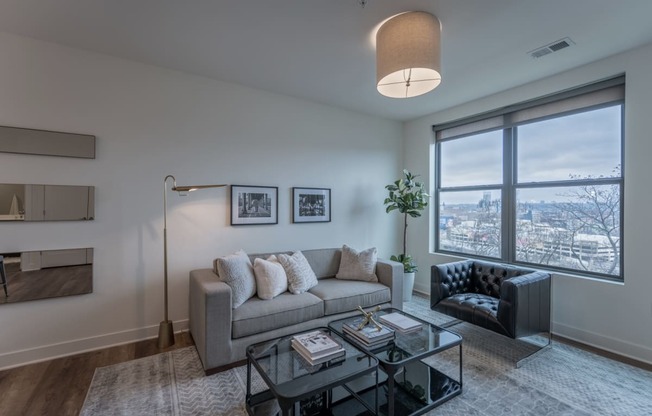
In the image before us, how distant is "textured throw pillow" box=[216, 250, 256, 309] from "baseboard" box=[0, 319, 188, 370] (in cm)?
101

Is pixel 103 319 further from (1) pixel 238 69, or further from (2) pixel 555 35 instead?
(2) pixel 555 35

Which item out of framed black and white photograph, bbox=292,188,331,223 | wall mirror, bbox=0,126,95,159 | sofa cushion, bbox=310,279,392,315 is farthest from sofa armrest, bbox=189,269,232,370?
wall mirror, bbox=0,126,95,159

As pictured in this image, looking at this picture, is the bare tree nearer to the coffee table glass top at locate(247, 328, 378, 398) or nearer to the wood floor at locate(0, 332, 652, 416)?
the wood floor at locate(0, 332, 652, 416)

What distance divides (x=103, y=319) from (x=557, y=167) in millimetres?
5061

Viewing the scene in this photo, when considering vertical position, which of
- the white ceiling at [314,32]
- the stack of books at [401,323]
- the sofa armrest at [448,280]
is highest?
the white ceiling at [314,32]

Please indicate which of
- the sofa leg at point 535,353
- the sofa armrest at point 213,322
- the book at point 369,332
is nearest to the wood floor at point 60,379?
the sofa leg at point 535,353

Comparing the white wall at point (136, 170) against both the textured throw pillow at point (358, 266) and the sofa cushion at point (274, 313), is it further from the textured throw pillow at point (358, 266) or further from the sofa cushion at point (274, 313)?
the sofa cushion at point (274, 313)

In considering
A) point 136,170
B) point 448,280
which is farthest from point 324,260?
point 136,170

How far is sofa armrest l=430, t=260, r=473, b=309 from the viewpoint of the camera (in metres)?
3.28

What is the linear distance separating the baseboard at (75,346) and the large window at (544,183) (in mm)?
4042

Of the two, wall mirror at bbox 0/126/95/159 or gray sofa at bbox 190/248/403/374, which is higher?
wall mirror at bbox 0/126/95/159

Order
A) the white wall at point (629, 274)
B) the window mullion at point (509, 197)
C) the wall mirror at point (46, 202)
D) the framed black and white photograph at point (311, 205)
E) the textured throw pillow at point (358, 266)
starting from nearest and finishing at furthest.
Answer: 1. the wall mirror at point (46, 202)
2. the white wall at point (629, 274)
3. the textured throw pillow at point (358, 266)
4. the window mullion at point (509, 197)
5. the framed black and white photograph at point (311, 205)

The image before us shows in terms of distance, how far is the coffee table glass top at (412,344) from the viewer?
76.7 inches

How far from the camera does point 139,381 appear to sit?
7.59 ft
